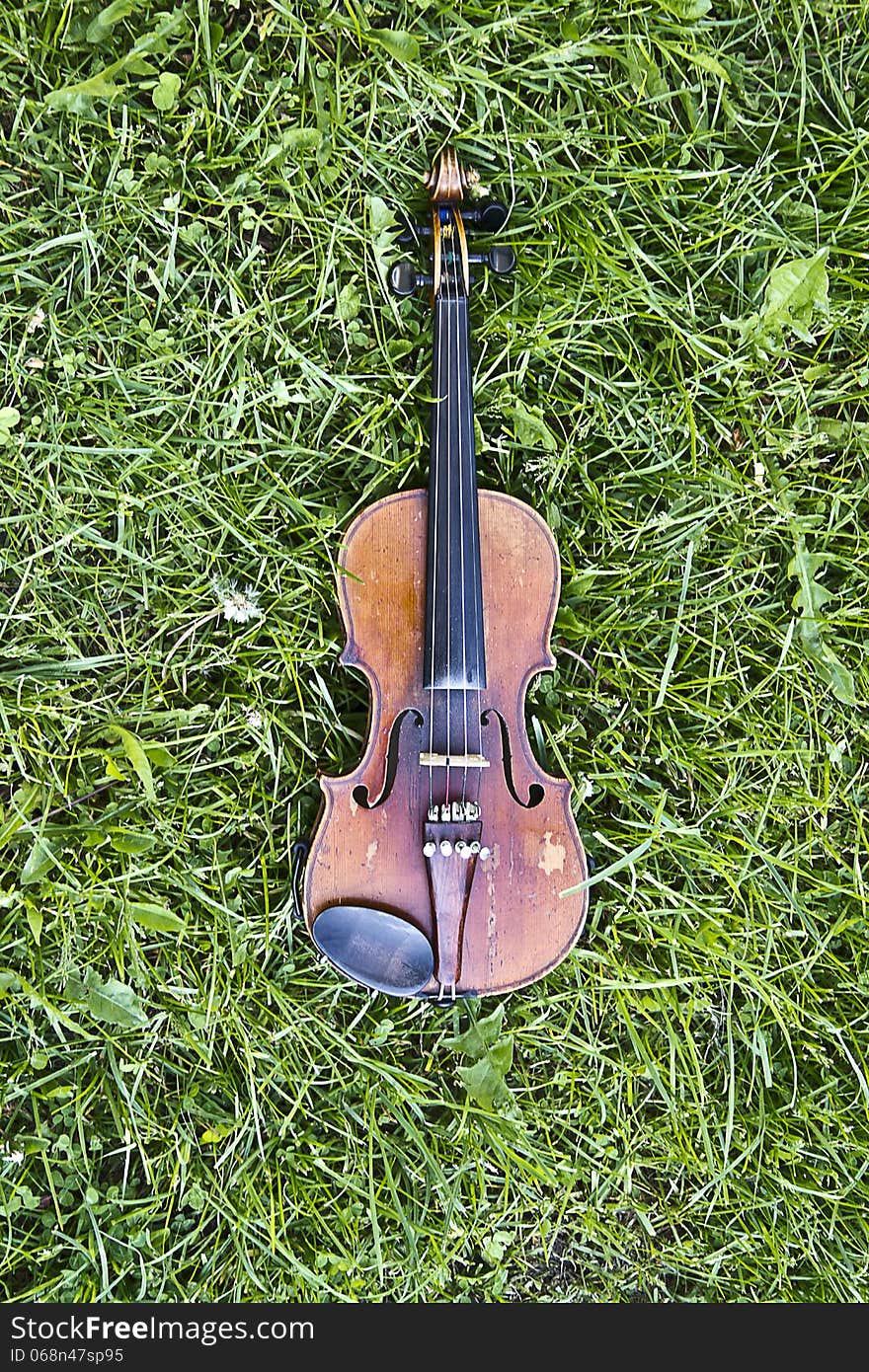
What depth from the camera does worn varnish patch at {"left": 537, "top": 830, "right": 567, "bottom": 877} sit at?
5.78ft

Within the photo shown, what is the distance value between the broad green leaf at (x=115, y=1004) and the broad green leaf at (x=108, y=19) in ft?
5.99

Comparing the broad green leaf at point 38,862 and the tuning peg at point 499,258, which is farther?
the broad green leaf at point 38,862

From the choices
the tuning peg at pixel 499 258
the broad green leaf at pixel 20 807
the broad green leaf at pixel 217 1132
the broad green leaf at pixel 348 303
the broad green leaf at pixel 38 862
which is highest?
the tuning peg at pixel 499 258

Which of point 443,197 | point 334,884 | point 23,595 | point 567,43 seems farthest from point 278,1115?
point 567,43

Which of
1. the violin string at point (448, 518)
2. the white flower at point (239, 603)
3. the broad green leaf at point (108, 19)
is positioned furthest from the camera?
the white flower at point (239, 603)

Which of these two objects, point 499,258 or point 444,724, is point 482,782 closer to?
point 444,724

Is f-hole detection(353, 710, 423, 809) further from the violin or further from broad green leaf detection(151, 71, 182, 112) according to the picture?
broad green leaf detection(151, 71, 182, 112)

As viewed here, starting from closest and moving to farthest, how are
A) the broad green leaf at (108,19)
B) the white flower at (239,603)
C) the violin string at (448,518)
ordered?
the violin string at (448,518) < the broad green leaf at (108,19) < the white flower at (239,603)

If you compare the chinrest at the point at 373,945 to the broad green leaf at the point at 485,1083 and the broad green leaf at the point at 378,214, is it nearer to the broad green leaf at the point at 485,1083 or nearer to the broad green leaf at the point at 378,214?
the broad green leaf at the point at 485,1083

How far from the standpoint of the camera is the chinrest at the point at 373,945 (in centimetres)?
171

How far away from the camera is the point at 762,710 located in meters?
2.01

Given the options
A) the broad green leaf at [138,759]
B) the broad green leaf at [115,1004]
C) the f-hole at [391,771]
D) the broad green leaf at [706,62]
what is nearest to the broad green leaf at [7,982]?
the broad green leaf at [115,1004]

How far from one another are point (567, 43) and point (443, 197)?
48cm

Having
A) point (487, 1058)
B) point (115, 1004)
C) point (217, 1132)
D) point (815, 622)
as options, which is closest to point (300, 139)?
point (815, 622)
